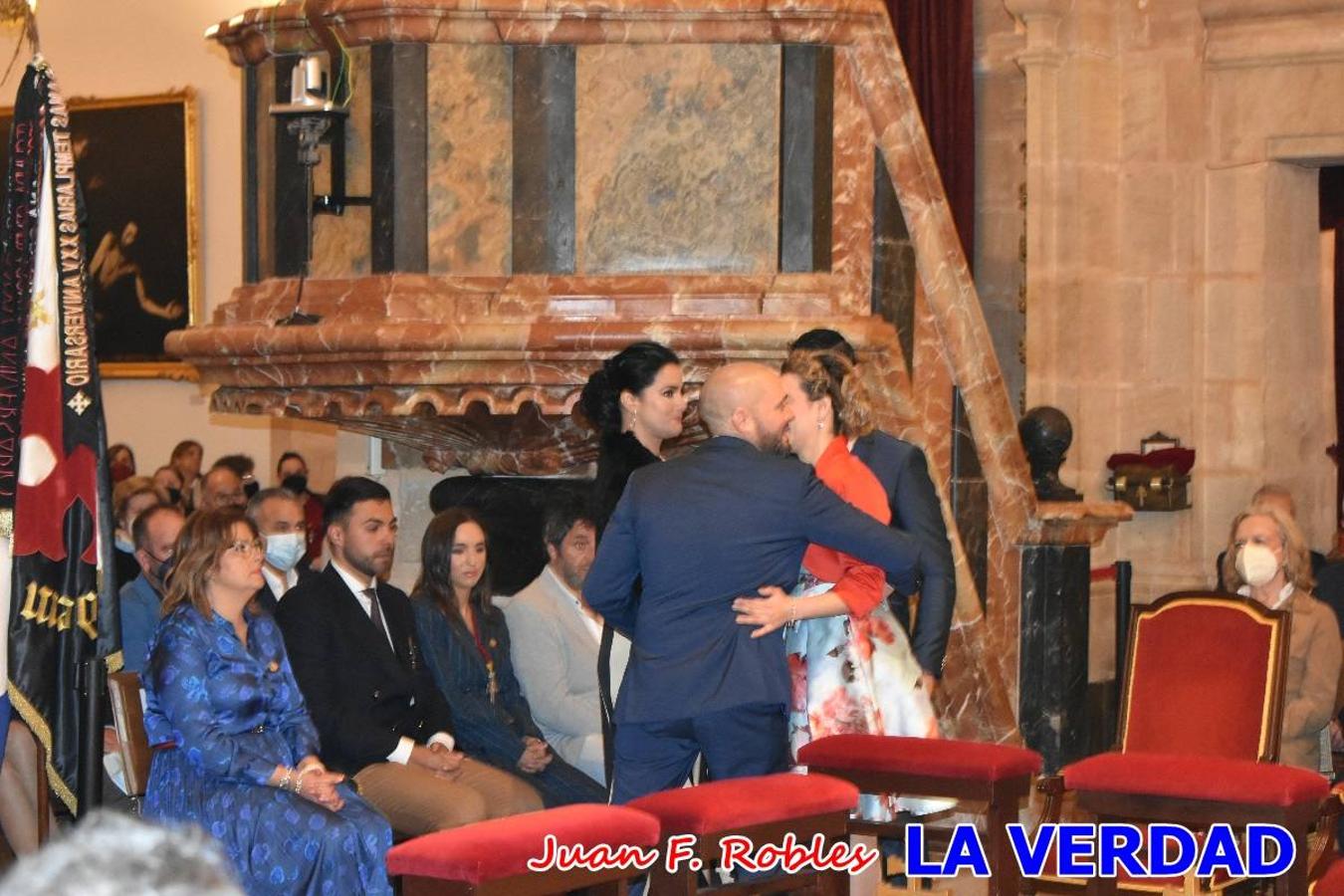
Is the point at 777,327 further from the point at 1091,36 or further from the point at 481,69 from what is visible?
the point at 1091,36

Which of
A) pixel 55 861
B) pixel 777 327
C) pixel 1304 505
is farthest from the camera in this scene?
pixel 1304 505

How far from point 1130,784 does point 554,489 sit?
252 centimetres

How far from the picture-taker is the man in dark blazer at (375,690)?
5.18 meters

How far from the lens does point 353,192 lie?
5.88m

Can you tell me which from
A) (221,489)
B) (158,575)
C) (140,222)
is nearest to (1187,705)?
(158,575)

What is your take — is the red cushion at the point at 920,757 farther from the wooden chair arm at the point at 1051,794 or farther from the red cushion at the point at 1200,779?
the wooden chair arm at the point at 1051,794

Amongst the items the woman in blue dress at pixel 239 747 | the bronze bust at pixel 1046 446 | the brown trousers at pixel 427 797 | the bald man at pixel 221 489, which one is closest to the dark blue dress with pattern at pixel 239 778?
the woman in blue dress at pixel 239 747

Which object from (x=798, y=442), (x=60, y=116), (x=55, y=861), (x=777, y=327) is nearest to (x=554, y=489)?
(x=777, y=327)

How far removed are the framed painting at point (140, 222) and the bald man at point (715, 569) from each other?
8.47 meters

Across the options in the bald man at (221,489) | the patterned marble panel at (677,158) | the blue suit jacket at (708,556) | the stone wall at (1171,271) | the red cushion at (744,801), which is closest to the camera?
the red cushion at (744,801)

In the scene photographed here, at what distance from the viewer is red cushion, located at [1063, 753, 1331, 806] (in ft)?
14.9

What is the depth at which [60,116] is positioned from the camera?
4934 millimetres

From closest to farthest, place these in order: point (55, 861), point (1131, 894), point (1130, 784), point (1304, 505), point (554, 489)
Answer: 1. point (55, 861)
2. point (1130, 784)
3. point (1131, 894)
4. point (554, 489)
5. point (1304, 505)

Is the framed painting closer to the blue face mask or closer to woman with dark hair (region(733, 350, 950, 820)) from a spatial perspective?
the blue face mask
